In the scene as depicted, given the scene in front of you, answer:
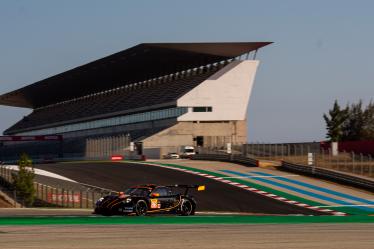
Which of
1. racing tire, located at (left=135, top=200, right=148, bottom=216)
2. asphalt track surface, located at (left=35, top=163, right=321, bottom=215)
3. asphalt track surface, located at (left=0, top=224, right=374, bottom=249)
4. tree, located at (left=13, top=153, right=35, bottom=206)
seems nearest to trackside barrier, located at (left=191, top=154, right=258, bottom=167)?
asphalt track surface, located at (left=35, top=163, right=321, bottom=215)

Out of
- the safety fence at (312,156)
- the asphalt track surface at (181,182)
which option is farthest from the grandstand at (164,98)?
the asphalt track surface at (181,182)

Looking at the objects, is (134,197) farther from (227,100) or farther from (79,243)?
(227,100)

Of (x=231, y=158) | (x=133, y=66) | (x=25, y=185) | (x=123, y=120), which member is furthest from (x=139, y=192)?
(x=123, y=120)

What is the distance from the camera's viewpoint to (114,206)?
98.8 feet

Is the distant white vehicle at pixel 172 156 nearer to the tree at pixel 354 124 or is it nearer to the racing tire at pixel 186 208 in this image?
the tree at pixel 354 124

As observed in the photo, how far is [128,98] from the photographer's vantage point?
128 m

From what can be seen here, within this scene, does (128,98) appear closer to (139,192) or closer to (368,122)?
(368,122)

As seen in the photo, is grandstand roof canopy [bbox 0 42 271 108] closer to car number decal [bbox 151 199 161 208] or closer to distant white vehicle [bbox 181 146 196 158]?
distant white vehicle [bbox 181 146 196 158]

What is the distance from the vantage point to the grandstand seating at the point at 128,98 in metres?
110

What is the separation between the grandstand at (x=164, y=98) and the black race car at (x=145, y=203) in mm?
63428

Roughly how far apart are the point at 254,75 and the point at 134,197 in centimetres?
7822

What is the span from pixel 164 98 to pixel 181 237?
307 ft

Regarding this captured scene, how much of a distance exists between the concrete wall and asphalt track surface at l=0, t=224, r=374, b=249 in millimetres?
83538

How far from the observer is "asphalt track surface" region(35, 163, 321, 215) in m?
42.7
